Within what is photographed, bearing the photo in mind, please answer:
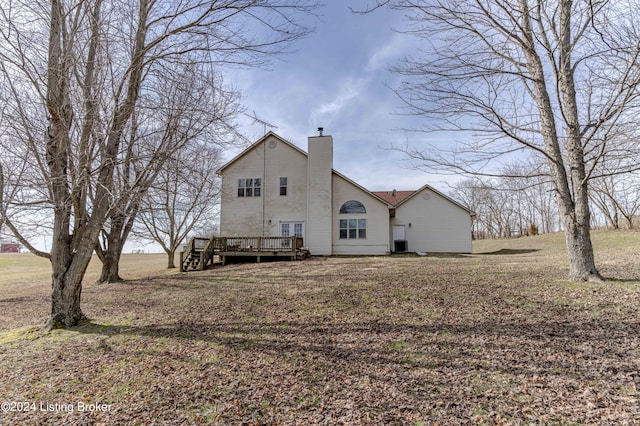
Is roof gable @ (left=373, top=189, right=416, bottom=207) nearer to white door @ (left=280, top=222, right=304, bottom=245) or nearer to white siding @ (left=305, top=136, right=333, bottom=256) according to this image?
white siding @ (left=305, top=136, right=333, bottom=256)

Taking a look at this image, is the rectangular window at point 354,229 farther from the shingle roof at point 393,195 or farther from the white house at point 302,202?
the shingle roof at point 393,195

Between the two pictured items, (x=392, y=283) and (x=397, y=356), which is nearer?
(x=397, y=356)

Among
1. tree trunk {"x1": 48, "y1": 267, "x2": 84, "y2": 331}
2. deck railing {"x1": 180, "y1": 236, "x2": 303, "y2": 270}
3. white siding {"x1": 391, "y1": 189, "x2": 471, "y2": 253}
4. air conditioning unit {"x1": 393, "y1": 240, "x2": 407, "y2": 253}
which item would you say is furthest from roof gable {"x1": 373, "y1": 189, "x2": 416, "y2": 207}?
tree trunk {"x1": 48, "y1": 267, "x2": 84, "y2": 331}

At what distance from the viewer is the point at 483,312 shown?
17.9 feet

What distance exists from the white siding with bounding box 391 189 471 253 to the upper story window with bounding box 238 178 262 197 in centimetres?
950

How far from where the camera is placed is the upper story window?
18.5 meters

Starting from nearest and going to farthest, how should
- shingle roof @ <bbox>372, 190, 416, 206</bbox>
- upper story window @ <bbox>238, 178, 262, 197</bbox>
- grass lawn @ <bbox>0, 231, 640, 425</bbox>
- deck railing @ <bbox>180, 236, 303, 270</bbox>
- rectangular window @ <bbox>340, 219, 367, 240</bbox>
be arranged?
grass lawn @ <bbox>0, 231, 640, 425</bbox>, deck railing @ <bbox>180, 236, 303, 270</bbox>, rectangular window @ <bbox>340, 219, 367, 240</bbox>, upper story window @ <bbox>238, 178, 262, 197</bbox>, shingle roof @ <bbox>372, 190, 416, 206</bbox>

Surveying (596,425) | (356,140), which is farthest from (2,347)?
(356,140)

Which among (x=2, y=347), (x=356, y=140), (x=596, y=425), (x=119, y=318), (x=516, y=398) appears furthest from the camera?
(x=356, y=140)

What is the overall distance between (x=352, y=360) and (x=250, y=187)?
1556 centimetres

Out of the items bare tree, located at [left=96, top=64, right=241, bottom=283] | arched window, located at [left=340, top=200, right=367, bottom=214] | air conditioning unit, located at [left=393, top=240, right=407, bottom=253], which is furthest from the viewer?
air conditioning unit, located at [left=393, top=240, right=407, bottom=253]

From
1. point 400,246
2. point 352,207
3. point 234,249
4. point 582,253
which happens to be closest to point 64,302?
point 234,249

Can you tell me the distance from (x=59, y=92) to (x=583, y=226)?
10.6 metres

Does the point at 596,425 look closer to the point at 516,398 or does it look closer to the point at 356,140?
the point at 516,398
